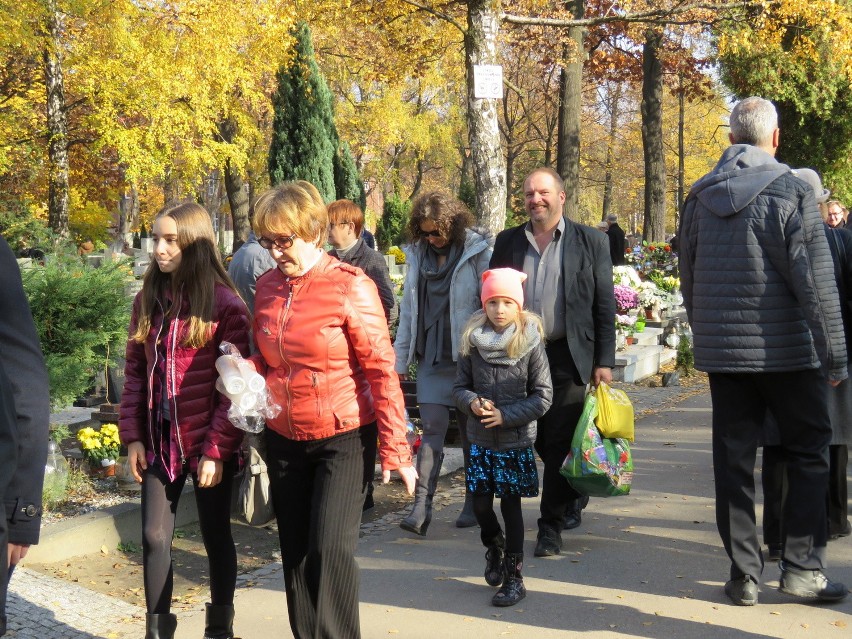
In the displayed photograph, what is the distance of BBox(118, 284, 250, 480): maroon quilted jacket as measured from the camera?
4145 millimetres

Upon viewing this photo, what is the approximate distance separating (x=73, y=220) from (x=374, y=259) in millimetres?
29085

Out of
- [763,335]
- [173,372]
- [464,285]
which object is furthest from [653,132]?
[173,372]

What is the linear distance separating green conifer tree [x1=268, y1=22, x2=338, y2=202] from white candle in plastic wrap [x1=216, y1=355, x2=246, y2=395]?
24.2 metres

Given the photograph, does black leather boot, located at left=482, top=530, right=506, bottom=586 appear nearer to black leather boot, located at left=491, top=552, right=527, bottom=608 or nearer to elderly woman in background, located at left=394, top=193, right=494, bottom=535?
black leather boot, located at left=491, top=552, right=527, bottom=608

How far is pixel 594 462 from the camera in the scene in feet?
18.2

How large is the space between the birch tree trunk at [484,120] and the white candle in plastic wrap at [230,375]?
26.2 ft

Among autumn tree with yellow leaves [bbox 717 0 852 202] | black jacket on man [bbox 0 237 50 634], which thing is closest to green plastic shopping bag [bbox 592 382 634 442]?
black jacket on man [bbox 0 237 50 634]

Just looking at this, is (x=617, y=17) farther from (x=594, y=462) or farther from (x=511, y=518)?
(x=511, y=518)

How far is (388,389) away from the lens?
3822mm

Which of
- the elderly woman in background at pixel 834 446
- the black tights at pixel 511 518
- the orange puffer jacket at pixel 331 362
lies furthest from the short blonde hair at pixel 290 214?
the elderly woman in background at pixel 834 446

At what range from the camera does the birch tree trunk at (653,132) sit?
1069 inches

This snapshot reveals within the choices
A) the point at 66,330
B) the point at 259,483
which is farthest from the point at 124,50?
the point at 259,483

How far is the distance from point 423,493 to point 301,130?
2327 cm

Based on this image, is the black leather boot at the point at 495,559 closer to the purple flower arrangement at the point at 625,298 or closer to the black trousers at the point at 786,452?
the black trousers at the point at 786,452
